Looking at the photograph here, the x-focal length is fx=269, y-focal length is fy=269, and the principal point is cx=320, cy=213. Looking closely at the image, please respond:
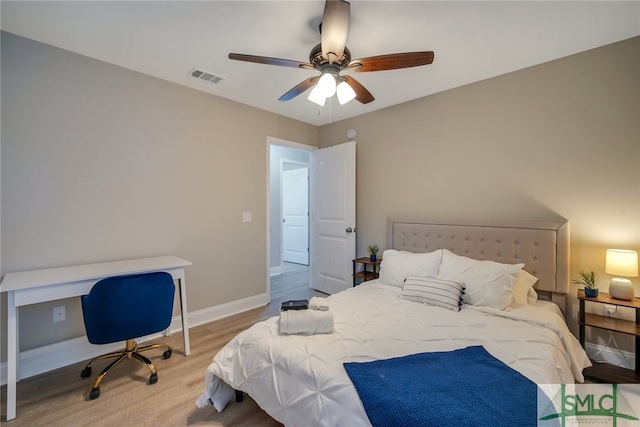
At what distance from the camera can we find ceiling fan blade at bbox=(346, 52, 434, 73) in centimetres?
170

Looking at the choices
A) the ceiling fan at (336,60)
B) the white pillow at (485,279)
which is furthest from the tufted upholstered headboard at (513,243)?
the ceiling fan at (336,60)

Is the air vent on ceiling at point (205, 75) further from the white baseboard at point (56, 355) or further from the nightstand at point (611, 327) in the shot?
the nightstand at point (611, 327)

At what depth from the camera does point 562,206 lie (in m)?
2.38

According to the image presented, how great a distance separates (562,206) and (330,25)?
2.46 metres

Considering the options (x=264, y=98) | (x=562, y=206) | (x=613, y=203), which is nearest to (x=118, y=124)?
(x=264, y=98)

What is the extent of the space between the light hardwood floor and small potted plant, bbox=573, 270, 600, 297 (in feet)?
8.12

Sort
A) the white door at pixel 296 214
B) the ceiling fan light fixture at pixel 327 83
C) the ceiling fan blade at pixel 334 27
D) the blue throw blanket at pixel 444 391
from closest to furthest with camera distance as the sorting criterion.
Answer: the blue throw blanket at pixel 444 391 → the ceiling fan blade at pixel 334 27 → the ceiling fan light fixture at pixel 327 83 → the white door at pixel 296 214

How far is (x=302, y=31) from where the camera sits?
198 cm

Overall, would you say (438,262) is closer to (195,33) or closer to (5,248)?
(195,33)

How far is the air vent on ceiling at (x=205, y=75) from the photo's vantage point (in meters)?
2.58

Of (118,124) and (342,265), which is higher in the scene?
(118,124)

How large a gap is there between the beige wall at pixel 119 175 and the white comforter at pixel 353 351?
1597 mm

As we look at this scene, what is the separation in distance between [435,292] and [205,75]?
2921mm
